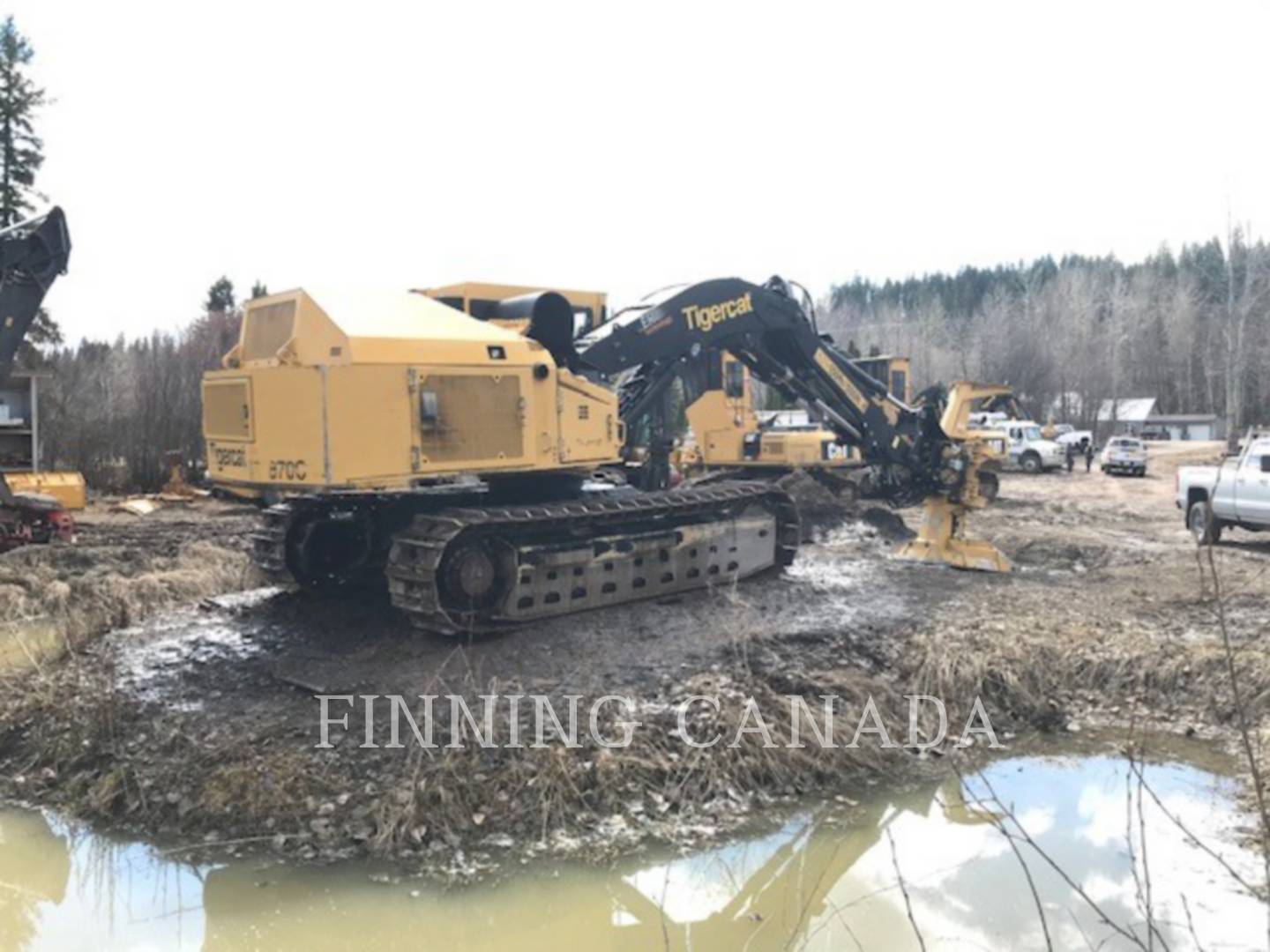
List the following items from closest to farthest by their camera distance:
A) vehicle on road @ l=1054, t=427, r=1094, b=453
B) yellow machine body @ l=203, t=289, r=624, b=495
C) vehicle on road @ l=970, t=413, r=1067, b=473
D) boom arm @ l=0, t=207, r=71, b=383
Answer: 1. yellow machine body @ l=203, t=289, r=624, b=495
2. boom arm @ l=0, t=207, r=71, b=383
3. vehicle on road @ l=970, t=413, r=1067, b=473
4. vehicle on road @ l=1054, t=427, r=1094, b=453

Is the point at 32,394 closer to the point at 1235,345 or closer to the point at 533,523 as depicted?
the point at 533,523

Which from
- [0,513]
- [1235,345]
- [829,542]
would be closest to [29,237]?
[0,513]

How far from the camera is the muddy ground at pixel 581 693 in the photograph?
19.5 ft

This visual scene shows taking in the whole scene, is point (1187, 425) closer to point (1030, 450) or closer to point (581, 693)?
point (1030, 450)

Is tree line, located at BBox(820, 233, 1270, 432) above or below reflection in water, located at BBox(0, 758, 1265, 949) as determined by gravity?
above

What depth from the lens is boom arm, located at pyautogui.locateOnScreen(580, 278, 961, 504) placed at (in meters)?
10.4

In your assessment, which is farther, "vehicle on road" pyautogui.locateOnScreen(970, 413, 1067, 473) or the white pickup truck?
"vehicle on road" pyautogui.locateOnScreen(970, 413, 1067, 473)

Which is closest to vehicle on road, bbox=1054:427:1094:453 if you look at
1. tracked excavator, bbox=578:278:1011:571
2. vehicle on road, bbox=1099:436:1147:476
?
vehicle on road, bbox=1099:436:1147:476

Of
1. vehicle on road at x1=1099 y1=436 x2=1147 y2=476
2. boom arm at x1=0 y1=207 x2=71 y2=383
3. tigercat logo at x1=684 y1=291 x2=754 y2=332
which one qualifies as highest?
boom arm at x1=0 y1=207 x2=71 y2=383

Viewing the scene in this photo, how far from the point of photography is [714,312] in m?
11.0

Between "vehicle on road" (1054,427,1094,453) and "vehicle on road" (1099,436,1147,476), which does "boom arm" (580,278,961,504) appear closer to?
"vehicle on road" (1099,436,1147,476)

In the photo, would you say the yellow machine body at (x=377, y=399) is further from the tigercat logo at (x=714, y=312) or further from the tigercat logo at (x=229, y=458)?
the tigercat logo at (x=714, y=312)

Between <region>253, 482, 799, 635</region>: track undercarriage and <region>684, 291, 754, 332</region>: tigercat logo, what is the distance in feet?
5.74

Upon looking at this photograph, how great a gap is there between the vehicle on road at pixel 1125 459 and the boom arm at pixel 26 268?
28698 mm
